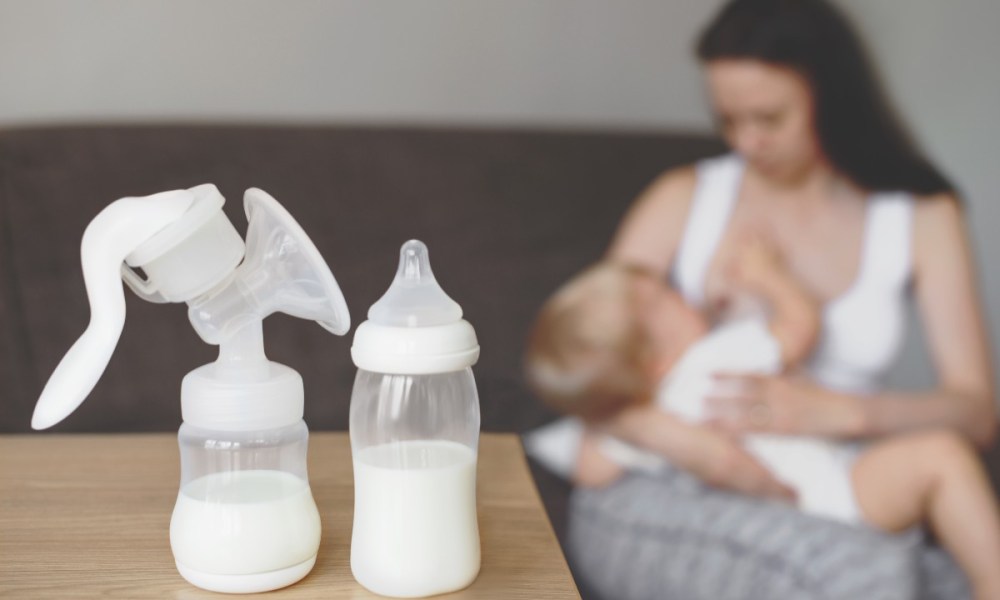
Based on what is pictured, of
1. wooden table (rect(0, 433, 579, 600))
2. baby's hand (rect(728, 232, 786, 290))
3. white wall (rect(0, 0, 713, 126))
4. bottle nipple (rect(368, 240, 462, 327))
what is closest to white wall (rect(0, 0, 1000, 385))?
white wall (rect(0, 0, 713, 126))

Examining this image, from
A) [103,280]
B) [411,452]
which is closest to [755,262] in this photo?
[411,452]

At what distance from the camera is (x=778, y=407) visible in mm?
1172

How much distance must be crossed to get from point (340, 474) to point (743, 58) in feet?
2.69

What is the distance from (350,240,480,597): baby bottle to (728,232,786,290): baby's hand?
736 mm

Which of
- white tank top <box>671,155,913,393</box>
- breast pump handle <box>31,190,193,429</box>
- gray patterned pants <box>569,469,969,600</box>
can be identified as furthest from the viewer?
white tank top <box>671,155,913,393</box>

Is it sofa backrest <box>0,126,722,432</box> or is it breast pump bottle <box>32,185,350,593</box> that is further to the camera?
sofa backrest <box>0,126,722,432</box>

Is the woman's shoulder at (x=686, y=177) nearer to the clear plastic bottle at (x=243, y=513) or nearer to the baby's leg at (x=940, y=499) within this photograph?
the baby's leg at (x=940, y=499)

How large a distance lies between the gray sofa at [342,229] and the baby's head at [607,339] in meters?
0.03

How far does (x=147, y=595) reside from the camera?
0.50 meters

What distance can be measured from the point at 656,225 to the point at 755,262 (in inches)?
5.3

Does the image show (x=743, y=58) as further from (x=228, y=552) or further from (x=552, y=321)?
(x=228, y=552)

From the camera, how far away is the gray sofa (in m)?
1.11

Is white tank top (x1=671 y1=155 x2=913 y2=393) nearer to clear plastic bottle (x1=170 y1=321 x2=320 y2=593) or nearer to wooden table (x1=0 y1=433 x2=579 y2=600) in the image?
wooden table (x1=0 y1=433 x2=579 y2=600)

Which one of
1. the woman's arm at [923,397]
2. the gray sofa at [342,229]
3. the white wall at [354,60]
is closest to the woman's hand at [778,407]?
the woman's arm at [923,397]
